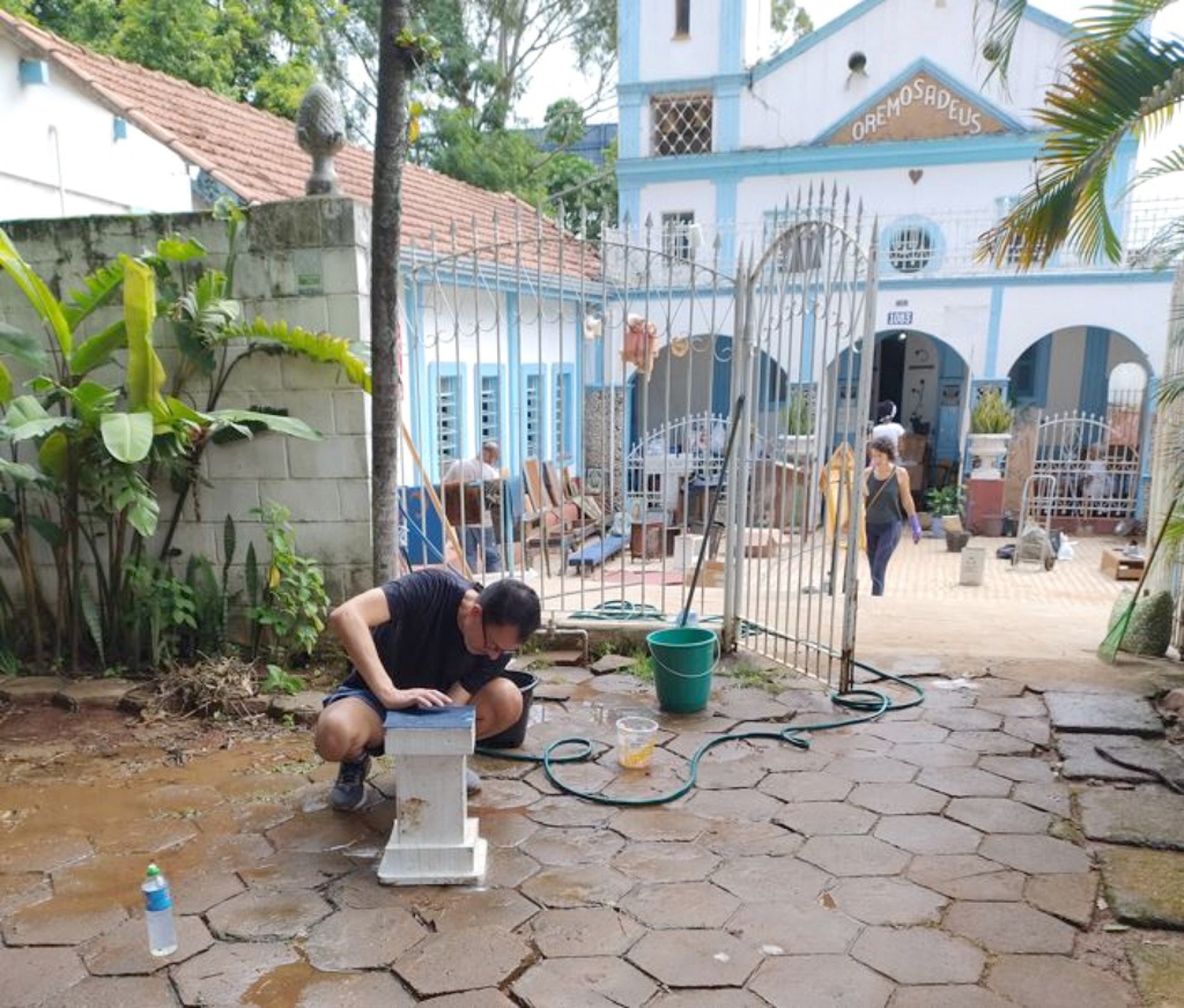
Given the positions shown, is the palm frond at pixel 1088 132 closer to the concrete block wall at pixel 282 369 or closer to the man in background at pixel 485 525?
the concrete block wall at pixel 282 369

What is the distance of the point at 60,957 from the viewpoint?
103 inches

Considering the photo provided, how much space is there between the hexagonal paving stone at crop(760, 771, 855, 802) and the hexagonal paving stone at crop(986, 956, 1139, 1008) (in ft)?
3.47

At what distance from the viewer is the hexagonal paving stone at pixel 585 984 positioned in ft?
7.91

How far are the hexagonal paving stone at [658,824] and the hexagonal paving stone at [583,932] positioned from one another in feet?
1.63

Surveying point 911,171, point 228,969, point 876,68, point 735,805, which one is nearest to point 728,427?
point 735,805

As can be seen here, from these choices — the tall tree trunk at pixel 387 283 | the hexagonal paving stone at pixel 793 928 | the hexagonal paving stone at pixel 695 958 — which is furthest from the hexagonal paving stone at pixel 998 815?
the tall tree trunk at pixel 387 283

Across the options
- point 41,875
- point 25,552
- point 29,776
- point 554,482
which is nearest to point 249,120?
point 554,482

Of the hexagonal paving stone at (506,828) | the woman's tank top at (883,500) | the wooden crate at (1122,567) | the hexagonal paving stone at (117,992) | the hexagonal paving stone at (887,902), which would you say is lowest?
the wooden crate at (1122,567)

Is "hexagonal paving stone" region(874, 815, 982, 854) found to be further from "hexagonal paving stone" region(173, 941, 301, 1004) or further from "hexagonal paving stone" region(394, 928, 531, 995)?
"hexagonal paving stone" region(173, 941, 301, 1004)

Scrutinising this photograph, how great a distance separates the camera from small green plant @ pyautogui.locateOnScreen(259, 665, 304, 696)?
15.1ft

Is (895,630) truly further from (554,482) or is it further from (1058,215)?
(554,482)

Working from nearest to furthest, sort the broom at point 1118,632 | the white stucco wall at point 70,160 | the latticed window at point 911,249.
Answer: the broom at point 1118,632 → the white stucco wall at point 70,160 → the latticed window at point 911,249

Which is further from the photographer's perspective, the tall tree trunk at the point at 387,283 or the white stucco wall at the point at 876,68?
the white stucco wall at the point at 876,68

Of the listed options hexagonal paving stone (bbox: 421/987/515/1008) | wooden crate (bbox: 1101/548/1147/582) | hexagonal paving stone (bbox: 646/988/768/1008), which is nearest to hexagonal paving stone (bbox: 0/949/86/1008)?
hexagonal paving stone (bbox: 421/987/515/1008)
